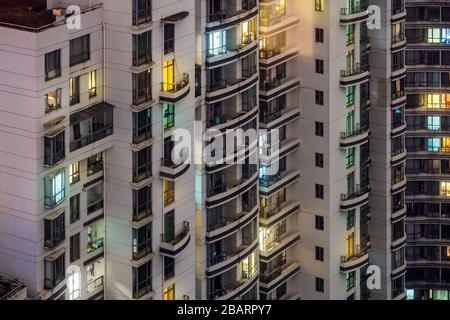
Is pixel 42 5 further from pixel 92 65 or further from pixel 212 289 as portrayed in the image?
pixel 212 289

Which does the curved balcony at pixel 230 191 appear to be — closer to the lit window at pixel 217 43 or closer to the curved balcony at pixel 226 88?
the curved balcony at pixel 226 88

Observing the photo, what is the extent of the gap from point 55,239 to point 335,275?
3583 centimetres

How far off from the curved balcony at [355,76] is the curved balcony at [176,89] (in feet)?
71.9

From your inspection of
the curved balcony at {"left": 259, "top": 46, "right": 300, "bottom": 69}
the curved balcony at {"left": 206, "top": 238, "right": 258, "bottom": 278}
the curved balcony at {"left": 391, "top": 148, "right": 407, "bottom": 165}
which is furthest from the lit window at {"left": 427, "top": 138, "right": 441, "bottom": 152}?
the curved balcony at {"left": 206, "top": 238, "right": 258, "bottom": 278}

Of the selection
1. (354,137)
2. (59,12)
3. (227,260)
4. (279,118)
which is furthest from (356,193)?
(59,12)

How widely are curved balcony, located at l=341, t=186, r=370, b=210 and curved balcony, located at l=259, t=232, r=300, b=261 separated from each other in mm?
4609

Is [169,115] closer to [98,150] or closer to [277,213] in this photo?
[98,150]

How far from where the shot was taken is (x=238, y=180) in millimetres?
124312

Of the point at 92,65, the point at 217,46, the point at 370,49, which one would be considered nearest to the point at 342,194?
the point at 370,49

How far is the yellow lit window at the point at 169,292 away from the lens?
383 feet

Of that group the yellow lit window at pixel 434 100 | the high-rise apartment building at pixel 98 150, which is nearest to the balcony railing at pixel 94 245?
the high-rise apartment building at pixel 98 150

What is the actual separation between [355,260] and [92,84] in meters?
36.3

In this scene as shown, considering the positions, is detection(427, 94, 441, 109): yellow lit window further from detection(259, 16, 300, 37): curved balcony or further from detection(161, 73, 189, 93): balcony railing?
detection(161, 73, 189, 93): balcony railing

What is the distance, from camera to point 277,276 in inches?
5271
